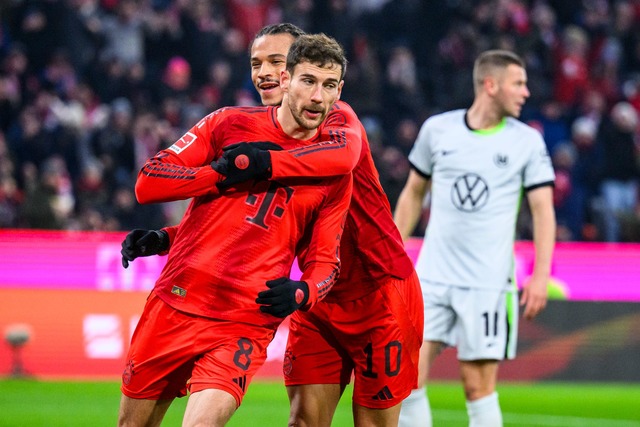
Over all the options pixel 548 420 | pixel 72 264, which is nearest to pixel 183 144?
pixel 548 420

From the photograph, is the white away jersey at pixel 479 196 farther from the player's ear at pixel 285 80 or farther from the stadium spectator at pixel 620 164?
the stadium spectator at pixel 620 164

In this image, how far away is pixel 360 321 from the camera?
5.52 m

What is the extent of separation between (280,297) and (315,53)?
3.56 ft

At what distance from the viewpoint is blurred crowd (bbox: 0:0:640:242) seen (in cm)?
1457

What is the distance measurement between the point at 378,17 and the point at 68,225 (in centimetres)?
708

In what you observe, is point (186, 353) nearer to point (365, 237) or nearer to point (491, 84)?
point (365, 237)

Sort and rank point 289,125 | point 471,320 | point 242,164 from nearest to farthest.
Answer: point 242,164 < point 289,125 < point 471,320

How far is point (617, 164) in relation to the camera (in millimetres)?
16219

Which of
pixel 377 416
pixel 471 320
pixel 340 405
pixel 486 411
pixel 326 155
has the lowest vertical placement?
pixel 340 405

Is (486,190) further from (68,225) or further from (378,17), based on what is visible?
(378,17)

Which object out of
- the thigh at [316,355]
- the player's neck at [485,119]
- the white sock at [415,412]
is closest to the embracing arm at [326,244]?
the thigh at [316,355]

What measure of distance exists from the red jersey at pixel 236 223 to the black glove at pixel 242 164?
6cm

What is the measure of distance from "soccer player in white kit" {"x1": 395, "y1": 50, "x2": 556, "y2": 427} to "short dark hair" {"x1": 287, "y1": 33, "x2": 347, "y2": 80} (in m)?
2.24

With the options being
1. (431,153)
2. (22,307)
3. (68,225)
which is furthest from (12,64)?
(431,153)
